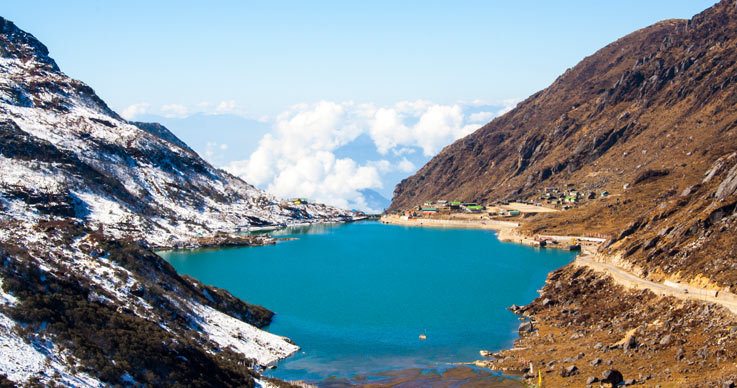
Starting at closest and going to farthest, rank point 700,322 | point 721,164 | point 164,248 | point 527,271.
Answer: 1. point 700,322
2. point 721,164
3. point 527,271
4. point 164,248

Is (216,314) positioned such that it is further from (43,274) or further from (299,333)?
(43,274)

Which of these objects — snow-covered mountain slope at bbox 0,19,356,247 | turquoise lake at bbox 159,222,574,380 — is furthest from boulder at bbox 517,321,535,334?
snow-covered mountain slope at bbox 0,19,356,247

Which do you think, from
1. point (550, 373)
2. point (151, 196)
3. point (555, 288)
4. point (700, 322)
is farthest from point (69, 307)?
point (151, 196)

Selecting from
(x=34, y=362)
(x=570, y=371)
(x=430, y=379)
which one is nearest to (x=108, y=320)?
(x=34, y=362)

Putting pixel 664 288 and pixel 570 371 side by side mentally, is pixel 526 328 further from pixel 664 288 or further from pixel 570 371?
pixel 570 371

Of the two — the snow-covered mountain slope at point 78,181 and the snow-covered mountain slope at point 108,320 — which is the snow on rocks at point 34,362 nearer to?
the snow-covered mountain slope at point 108,320

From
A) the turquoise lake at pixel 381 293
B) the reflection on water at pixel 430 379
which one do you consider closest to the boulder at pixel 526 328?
the turquoise lake at pixel 381 293
